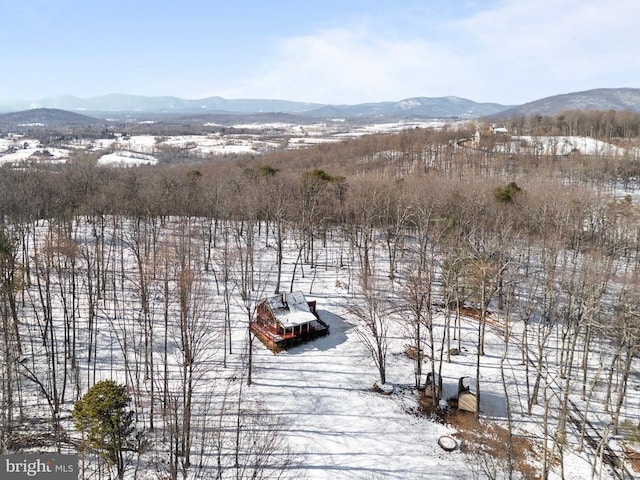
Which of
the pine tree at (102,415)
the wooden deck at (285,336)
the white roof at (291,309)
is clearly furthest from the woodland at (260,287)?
the white roof at (291,309)

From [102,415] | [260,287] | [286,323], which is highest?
[102,415]

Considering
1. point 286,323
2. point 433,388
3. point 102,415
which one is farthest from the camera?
point 286,323

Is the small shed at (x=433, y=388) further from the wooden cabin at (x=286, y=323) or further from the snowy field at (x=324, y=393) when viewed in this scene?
the wooden cabin at (x=286, y=323)

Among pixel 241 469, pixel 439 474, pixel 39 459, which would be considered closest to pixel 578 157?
pixel 439 474

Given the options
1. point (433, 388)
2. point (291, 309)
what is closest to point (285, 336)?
point (291, 309)

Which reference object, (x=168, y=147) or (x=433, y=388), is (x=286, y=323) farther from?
(x=168, y=147)

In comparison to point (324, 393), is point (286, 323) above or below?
above

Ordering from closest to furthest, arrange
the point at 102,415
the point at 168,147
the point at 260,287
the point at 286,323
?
the point at 102,415, the point at 286,323, the point at 260,287, the point at 168,147

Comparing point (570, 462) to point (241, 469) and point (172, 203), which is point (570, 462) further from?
point (172, 203)
